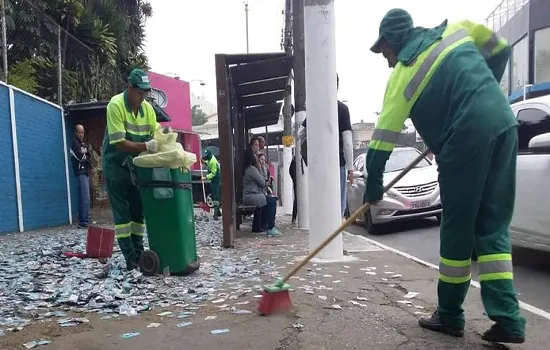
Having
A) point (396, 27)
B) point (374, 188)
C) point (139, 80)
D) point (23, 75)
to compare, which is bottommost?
point (374, 188)

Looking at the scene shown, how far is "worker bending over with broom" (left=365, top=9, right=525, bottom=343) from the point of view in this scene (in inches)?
119

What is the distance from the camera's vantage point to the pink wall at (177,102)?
26.0m

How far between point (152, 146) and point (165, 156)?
6.5 inches

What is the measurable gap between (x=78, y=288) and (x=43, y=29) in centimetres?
1070

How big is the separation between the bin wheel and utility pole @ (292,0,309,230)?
17.8 ft

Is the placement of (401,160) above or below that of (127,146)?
below

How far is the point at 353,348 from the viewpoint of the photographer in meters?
3.11

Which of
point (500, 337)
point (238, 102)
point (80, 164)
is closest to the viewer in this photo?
point (500, 337)

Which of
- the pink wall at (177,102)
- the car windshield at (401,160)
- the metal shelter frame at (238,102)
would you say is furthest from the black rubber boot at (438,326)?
the pink wall at (177,102)

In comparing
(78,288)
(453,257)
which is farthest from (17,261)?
(453,257)

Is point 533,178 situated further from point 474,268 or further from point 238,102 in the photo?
point 238,102

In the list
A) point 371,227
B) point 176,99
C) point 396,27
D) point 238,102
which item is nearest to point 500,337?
point 396,27

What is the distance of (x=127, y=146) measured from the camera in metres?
4.82

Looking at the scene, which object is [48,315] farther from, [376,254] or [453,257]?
[376,254]
